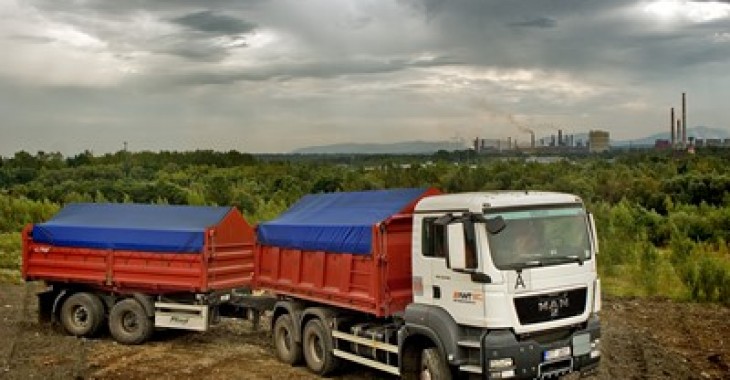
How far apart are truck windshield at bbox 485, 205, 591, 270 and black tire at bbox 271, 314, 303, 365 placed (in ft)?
16.3

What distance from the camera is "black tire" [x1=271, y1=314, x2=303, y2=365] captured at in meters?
12.9

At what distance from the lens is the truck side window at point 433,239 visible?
9720 mm

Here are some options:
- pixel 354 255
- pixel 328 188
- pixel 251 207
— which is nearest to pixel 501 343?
pixel 354 255

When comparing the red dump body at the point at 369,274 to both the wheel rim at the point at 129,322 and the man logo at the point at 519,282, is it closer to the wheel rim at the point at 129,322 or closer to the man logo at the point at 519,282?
the man logo at the point at 519,282

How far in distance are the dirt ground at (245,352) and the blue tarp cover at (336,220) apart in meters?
2.16

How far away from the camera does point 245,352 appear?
553 inches

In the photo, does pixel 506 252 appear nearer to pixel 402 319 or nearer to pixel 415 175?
pixel 402 319

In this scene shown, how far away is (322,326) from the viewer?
12203 millimetres

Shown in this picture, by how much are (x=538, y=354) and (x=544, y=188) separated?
38667mm

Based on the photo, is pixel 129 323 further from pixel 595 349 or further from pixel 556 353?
pixel 595 349

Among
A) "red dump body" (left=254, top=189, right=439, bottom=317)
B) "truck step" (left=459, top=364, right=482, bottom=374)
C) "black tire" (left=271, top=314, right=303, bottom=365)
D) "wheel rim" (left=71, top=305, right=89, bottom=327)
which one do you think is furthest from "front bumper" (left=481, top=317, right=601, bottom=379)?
"wheel rim" (left=71, top=305, right=89, bottom=327)

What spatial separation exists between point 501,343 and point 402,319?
193 cm

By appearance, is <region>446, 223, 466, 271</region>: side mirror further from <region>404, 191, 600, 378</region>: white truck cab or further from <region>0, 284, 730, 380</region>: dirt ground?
<region>0, 284, 730, 380</region>: dirt ground

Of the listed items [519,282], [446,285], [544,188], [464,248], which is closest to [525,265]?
[519,282]
